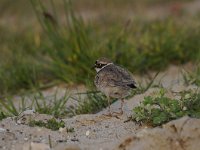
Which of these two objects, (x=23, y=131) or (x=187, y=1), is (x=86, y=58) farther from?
(x=187, y=1)

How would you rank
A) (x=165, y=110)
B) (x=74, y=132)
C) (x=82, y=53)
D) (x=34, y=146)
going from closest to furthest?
1. (x=34, y=146)
2. (x=165, y=110)
3. (x=74, y=132)
4. (x=82, y=53)

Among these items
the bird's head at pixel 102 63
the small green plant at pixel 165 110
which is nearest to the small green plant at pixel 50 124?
the small green plant at pixel 165 110

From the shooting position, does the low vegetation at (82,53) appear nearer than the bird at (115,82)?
No

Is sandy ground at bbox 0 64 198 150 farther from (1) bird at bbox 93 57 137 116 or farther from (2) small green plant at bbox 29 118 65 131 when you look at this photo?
(1) bird at bbox 93 57 137 116

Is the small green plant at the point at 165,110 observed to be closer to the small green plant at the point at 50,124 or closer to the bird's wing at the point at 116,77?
the bird's wing at the point at 116,77

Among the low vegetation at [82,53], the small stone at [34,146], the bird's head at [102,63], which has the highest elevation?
the low vegetation at [82,53]

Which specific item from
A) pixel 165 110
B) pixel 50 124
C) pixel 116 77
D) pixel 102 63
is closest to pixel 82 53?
pixel 102 63

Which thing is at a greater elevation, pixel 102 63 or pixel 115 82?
pixel 102 63

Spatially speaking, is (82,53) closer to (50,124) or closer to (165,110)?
(50,124)
